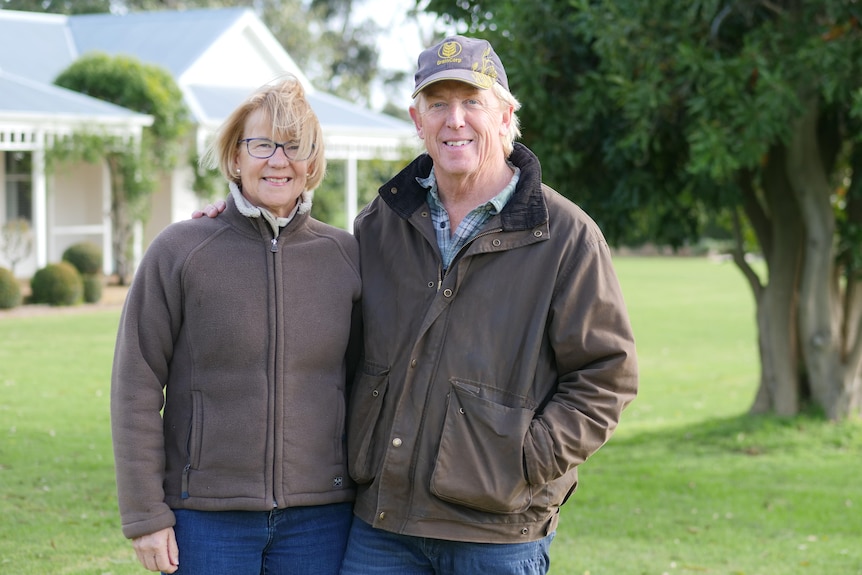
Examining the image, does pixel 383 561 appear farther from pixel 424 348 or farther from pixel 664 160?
pixel 664 160

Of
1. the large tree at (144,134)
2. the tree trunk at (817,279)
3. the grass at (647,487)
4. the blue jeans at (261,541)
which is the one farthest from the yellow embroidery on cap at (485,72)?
the large tree at (144,134)

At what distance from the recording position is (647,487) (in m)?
8.08

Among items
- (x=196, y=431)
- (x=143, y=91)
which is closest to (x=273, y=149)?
(x=196, y=431)

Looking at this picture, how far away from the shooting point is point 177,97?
2388 centimetres

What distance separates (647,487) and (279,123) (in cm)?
573

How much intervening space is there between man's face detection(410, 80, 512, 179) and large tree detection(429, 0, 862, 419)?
4.40m

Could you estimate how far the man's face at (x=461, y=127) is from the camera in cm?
313

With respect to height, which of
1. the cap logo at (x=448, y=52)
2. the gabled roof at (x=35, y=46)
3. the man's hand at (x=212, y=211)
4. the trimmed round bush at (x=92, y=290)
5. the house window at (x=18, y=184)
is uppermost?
the gabled roof at (x=35, y=46)

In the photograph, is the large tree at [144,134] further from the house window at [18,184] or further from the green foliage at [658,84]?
the green foliage at [658,84]

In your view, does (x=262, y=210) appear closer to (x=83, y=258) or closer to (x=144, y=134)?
(x=83, y=258)

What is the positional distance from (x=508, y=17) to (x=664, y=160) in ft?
6.50

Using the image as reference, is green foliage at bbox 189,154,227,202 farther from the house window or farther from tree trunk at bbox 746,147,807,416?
tree trunk at bbox 746,147,807,416

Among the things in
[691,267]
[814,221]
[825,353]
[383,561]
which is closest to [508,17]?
[814,221]

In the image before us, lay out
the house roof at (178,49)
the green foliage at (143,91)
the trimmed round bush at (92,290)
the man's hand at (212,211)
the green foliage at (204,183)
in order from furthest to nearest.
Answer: the house roof at (178,49) → the green foliage at (204,183) → the green foliage at (143,91) → the trimmed round bush at (92,290) → the man's hand at (212,211)
